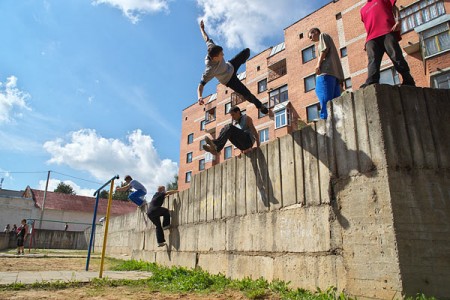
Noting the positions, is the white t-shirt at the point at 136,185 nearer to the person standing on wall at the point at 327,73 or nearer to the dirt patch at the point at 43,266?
the dirt patch at the point at 43,266

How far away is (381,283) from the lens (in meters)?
3.02

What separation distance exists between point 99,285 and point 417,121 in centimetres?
510

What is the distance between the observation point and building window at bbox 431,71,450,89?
16.8 m

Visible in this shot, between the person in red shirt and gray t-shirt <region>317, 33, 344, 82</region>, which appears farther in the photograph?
gray t-shirt <region>317, 33, 344, 82</region>

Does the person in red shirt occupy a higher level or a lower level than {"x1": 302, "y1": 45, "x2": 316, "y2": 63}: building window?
lower

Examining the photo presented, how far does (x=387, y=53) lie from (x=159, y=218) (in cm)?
658

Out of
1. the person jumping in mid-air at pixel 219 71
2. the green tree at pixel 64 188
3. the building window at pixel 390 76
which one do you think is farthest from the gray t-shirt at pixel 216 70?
the green tree at pixel 64 188

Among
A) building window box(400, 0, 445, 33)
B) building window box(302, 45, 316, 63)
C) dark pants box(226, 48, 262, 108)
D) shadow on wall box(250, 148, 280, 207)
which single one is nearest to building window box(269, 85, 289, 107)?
building window box(302, 45, 316, 63)

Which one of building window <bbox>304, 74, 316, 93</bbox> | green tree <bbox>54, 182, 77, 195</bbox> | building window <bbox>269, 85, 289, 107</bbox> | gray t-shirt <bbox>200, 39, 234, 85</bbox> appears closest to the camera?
gray t-shirt <bbox>200, 39, 234, 85</bbox>

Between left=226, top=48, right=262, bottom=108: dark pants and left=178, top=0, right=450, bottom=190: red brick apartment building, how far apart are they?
451 cm

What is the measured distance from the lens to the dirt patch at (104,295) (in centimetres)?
411

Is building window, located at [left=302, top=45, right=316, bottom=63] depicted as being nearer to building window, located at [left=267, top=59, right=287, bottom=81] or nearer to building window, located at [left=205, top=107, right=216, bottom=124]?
building window, located at [left=267, top=59, right=287, bottom=81]

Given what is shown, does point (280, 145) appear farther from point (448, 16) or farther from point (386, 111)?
point (448, 16)

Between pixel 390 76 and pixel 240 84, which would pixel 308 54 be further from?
pixel 240 84
